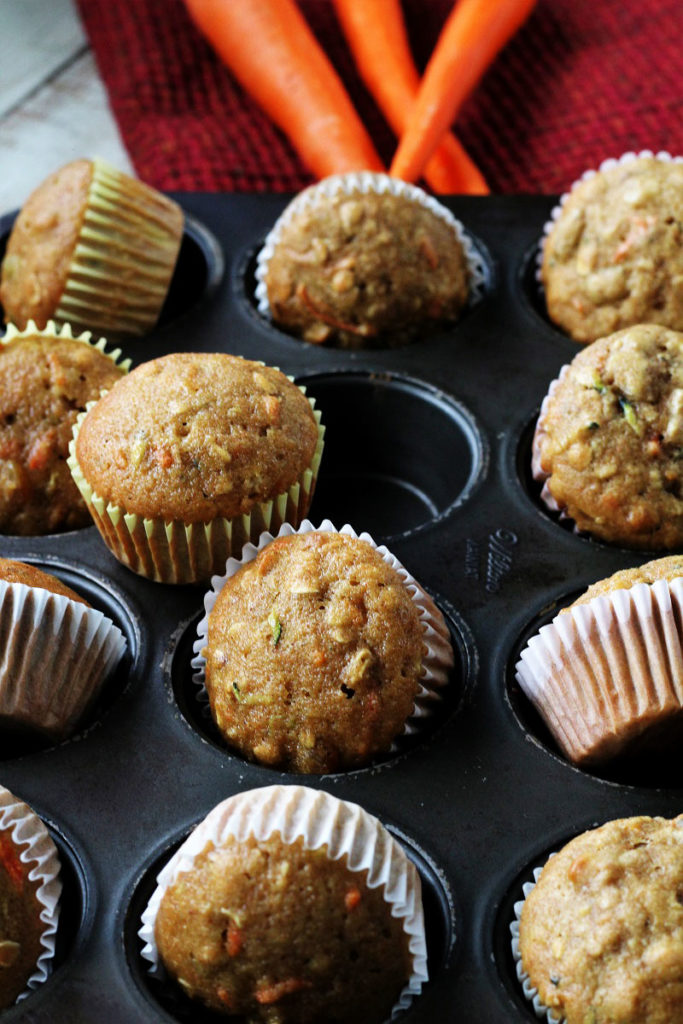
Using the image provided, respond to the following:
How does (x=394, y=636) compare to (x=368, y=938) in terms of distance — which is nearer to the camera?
(x=368, y=938)

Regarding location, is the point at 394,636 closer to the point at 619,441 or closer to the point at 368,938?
the point at 368,938

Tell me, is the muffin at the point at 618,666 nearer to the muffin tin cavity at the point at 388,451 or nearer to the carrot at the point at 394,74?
the muffin tin cavity at the point at 388,451

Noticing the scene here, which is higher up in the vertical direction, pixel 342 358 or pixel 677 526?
pixel 342 358

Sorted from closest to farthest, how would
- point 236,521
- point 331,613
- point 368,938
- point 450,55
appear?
point 368,938
point 331,613
point 236,521
point 450,55

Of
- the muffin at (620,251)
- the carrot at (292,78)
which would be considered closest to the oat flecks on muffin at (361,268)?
the muffin at (620,251)

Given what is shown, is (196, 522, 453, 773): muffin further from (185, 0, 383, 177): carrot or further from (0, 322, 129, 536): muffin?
(185, 0, 383, 177): carrot

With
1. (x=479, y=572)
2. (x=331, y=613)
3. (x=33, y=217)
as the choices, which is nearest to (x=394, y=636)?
(x=331, y=613)
